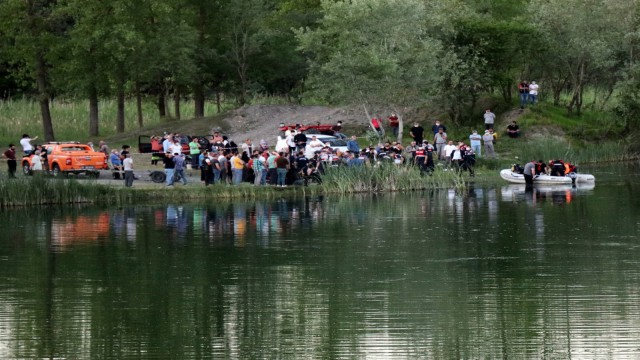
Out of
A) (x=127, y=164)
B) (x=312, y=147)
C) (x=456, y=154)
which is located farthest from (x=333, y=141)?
(x=127, y=164)

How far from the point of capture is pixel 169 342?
2386 cm

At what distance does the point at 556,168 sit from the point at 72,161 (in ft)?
64.3

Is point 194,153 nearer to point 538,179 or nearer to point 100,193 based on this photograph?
point 100,193

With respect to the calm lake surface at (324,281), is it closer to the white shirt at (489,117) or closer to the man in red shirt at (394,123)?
the white shirt at (489,117)

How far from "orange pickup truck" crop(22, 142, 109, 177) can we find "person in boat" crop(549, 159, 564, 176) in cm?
1816

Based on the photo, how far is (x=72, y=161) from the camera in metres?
55.3

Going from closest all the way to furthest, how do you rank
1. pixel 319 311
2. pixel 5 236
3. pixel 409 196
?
1. pixel 319 311
2. pixel 5 236
3. pixel 409 196

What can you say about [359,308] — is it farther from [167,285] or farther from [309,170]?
[309,170]

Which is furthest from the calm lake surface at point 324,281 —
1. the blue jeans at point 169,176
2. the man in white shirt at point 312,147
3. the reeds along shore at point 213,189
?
the man in white shirt at point 312,147

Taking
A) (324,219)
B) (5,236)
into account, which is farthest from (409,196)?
(5,236)

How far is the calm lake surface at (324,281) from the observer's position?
23.6 meters

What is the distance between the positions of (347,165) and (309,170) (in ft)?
5.58

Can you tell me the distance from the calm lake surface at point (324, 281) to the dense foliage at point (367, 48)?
1920 centimetres

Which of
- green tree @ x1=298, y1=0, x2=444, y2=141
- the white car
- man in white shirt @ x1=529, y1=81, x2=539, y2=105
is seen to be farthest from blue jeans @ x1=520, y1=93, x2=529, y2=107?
the white car
